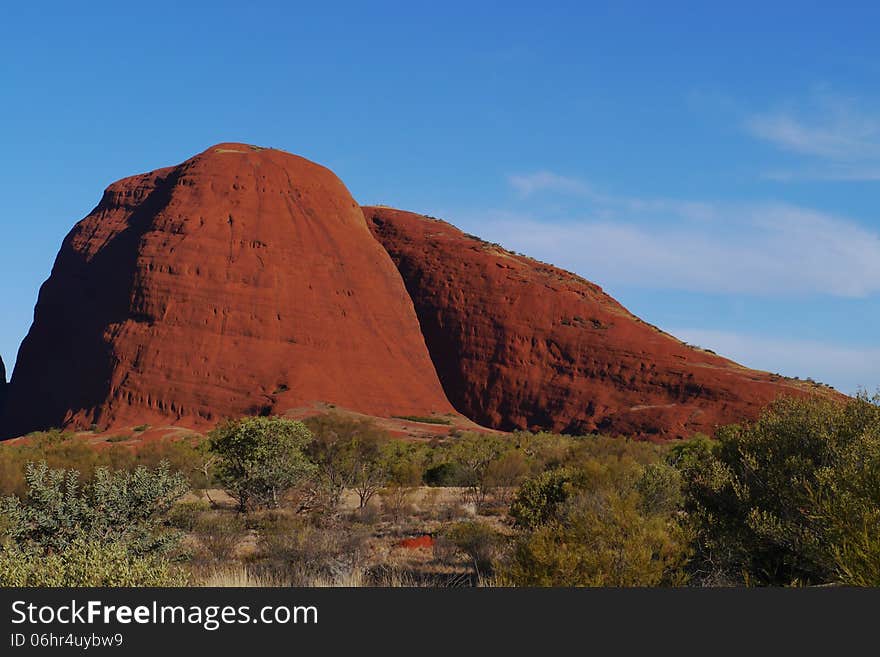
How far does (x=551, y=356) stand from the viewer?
68500mm

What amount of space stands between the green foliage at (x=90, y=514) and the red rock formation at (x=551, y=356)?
51501mm

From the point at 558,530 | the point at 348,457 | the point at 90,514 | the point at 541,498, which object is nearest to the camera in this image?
the point at 558,530

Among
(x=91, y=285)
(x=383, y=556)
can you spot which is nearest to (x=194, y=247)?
(x=91, y=285)

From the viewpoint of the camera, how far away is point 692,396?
61406 mm

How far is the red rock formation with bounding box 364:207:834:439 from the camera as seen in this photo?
200 feet

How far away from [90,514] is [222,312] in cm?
5195

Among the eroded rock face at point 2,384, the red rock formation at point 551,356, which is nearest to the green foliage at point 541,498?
the red rock formation at point 551,356

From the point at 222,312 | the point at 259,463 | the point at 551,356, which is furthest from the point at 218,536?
the point at 551,356

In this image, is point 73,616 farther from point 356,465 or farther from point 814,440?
point 356,465

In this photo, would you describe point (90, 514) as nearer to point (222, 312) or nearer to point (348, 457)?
point (348, 457)

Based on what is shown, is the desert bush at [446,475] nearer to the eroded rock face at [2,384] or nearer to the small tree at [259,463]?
the small tree at [259,463]

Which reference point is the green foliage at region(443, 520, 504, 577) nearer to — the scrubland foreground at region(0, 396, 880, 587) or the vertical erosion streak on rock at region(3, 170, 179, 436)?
the scrubland foreground at region(0, 396, 880, 587)

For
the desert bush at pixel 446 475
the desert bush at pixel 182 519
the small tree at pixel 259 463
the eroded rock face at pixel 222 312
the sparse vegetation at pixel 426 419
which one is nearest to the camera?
the desert bush at pixel 182 519

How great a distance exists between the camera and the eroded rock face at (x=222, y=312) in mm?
58094
